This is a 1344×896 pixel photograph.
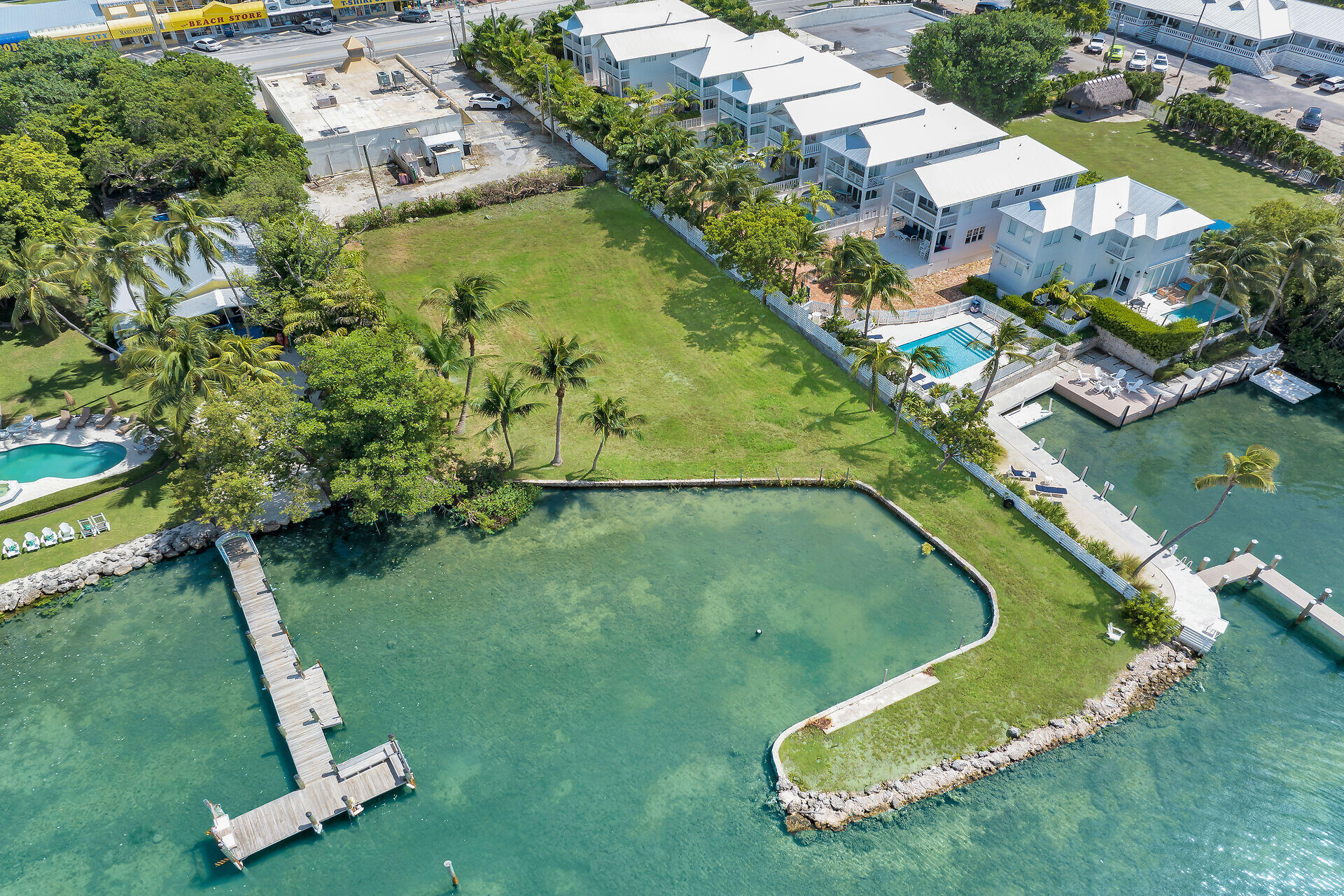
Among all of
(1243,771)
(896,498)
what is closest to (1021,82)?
(896,498)

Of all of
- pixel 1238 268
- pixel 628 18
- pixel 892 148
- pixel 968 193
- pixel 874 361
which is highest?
pixel 628 18

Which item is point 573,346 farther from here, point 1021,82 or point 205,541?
point 1021,82

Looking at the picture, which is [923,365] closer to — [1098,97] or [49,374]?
[49,374]

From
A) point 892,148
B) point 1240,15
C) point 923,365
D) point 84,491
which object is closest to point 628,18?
point 892,148

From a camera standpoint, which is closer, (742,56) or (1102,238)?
(1102,238)

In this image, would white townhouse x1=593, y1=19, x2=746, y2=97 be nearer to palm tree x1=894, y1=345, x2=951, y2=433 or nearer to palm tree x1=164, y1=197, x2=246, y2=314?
palm tree x1=164, y1=197, x2=246, y2=314

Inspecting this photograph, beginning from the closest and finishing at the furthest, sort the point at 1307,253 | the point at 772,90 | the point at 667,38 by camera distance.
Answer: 1. the point at 1307,253
2. the point at 772,90
3. the point at 667,38

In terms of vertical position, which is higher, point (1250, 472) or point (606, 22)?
point (606, 22)
